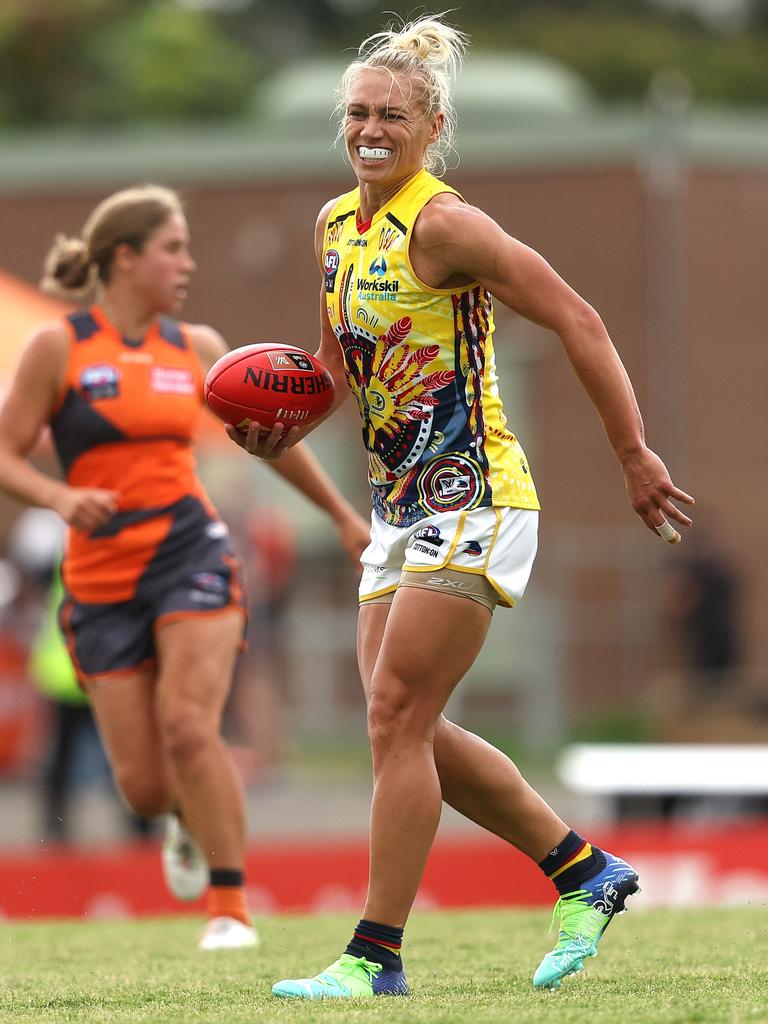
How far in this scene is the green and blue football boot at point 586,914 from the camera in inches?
188

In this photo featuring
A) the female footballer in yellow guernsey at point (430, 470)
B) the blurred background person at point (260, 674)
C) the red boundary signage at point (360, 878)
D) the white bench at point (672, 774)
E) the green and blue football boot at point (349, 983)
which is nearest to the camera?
the green and blue football boot at point (349, 983)

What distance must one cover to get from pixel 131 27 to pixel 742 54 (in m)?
12.4

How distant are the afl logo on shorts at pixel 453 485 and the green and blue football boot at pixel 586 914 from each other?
102cm

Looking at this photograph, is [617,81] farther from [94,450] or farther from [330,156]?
[94,450]

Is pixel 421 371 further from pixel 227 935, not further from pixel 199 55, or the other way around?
pixel 199 55

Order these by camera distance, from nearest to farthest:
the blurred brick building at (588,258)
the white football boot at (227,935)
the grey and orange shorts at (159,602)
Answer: the white football boot at (227,935)
the grey and orange shorts at (159,602)
the blurred brick building at (588,258)

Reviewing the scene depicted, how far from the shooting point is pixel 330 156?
1920 centimetres

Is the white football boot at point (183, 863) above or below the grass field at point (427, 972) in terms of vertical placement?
above

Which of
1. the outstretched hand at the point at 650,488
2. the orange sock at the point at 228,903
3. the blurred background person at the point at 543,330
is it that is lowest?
the orange sock at the point at 228,903

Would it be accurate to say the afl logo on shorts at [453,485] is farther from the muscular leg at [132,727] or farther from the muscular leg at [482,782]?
the muscular leg at [132,727]

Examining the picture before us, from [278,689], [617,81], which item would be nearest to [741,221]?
[278,689]

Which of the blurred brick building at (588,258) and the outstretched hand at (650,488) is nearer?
the outstretched hand at (650,488)

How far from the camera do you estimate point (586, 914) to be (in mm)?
4891

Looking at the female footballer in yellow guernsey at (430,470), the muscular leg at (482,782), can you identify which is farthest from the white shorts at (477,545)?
the muscular leg at (482,782)
